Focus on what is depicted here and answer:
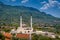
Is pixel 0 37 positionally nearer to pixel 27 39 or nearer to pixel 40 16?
pixel 27 39

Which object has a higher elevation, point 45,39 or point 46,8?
point 46,8

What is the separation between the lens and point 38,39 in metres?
7.31

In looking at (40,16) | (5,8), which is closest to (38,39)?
(40,16)

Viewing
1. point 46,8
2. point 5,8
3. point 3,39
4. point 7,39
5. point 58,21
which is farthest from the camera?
point 5,8

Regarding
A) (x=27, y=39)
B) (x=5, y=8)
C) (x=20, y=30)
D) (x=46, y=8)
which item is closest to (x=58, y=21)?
(x=46, y=8)

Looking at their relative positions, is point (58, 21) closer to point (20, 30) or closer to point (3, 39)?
point (20, 30)

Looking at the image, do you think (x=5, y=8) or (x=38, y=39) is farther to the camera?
(x=5, y=8)

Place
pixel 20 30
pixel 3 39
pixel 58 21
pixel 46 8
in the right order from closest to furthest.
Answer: pixel 3 39, pixel 20 30, pixel 46 8, pixel 58 21

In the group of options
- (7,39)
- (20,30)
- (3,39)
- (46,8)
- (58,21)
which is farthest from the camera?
(58,21)

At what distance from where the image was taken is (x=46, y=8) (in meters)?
12.2

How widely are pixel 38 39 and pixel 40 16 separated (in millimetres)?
12777

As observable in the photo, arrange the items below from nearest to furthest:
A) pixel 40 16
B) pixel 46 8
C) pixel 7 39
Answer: pixel 7 39, pixel 46 8, pixel 40 16

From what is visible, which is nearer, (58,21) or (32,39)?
(32,39)

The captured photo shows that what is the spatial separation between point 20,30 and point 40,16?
368 inches
